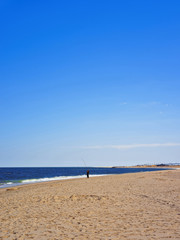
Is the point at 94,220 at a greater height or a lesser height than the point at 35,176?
greater

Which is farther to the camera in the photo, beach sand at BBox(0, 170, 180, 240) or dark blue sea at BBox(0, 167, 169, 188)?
dark blue sea at BBox(0, 167, 169, 188)

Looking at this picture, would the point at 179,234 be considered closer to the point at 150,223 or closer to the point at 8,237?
the point at 150,223

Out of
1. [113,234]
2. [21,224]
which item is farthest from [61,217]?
[113,234]

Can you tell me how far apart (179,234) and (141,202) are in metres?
5.62

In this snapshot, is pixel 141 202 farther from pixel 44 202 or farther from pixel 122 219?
pixel 44 202

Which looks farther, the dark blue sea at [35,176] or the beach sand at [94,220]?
the dark blue sea at [35,176]

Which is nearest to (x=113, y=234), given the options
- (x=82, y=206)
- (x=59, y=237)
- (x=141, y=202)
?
(x=59, y=237)

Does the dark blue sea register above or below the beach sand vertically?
below

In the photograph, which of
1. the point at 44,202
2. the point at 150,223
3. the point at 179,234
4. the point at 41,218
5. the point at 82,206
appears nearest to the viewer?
the point at 179,234

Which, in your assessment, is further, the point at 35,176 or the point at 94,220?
the point at 35,176

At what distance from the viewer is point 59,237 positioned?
22.8 feet

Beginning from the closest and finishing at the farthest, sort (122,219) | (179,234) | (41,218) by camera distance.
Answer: (179,234)
(122,219)
(41,218)

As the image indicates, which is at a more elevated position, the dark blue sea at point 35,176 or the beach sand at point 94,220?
the beach sand at point 94,220

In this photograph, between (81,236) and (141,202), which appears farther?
(141,202)
